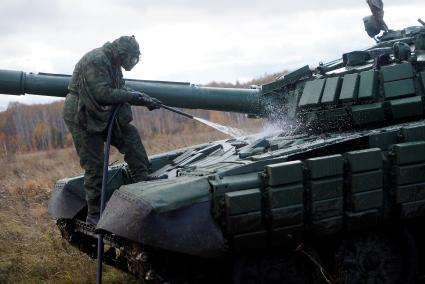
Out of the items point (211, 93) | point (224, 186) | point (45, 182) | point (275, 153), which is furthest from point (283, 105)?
point (45, 182)

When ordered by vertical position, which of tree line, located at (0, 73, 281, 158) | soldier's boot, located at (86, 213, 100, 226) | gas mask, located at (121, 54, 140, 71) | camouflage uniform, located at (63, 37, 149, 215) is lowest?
tree line, located at (0, 73, 281, 158)

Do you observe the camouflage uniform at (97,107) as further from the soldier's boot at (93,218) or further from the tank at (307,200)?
the tank at (307,200)

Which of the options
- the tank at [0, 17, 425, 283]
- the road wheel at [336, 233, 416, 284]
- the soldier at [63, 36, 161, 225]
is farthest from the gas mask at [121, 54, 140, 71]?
the road wheel at [336, 233, 416, 284]

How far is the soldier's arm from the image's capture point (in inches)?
262

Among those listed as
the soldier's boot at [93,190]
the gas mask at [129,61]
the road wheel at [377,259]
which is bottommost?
the road wheel at [377,259]

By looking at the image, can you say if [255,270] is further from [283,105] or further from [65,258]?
[65,258]

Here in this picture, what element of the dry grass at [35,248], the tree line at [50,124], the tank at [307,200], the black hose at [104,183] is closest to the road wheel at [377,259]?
the tank at [307,200]

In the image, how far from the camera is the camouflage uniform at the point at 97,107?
22.0 feet

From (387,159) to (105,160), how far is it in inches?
109

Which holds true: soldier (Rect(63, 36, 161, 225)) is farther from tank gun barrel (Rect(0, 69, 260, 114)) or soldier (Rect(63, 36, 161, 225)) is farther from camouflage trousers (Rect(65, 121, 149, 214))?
tank gun barrel (Rect(0, 69, 260, 114))

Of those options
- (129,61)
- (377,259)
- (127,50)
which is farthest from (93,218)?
(377,259)

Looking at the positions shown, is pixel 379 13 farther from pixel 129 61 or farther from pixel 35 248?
pixel 35 248

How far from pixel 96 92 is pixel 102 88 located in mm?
82

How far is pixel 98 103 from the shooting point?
679 cm
